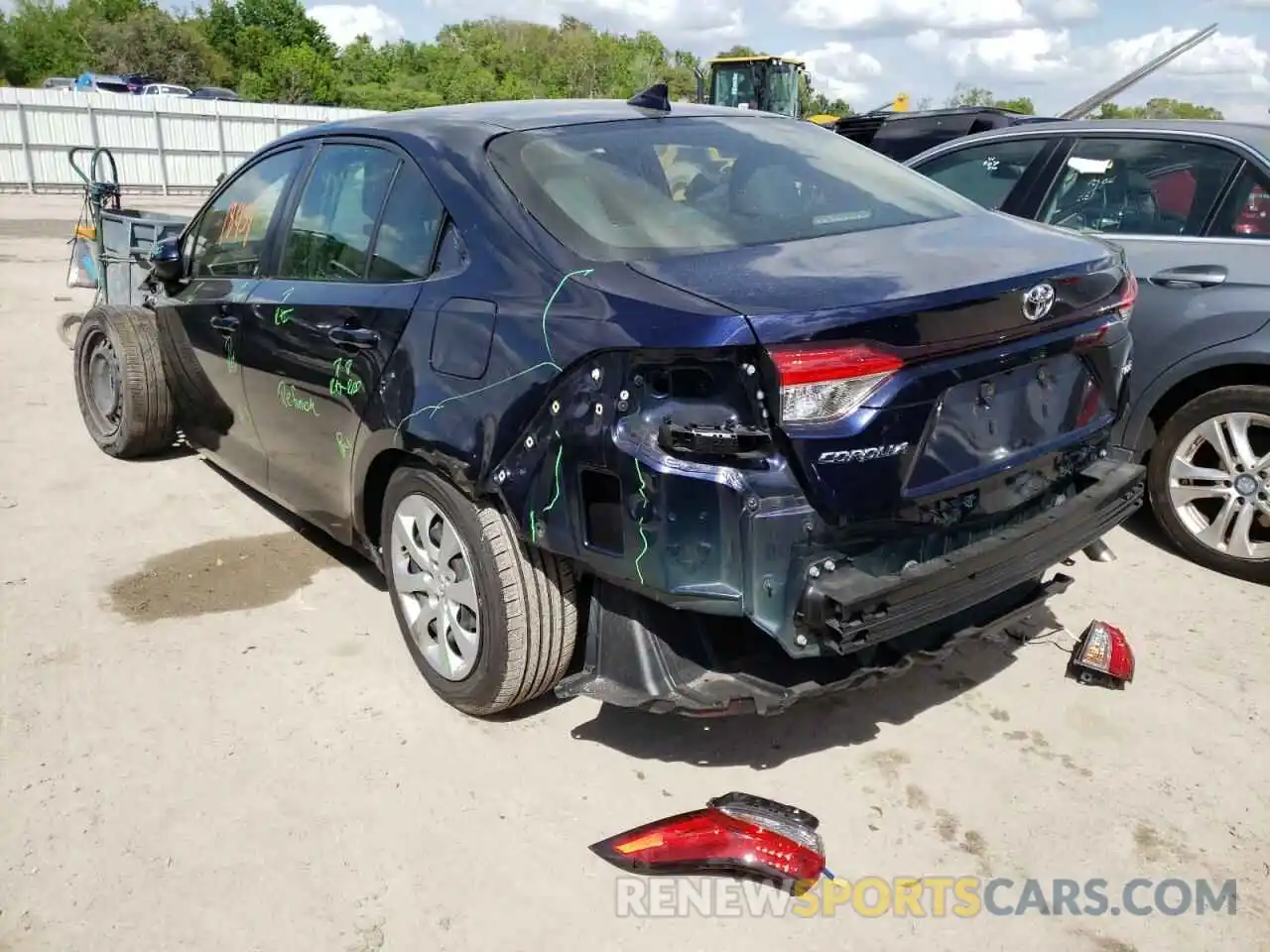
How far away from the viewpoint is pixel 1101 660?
337 cm

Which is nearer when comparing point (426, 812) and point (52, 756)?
point (426, 812)

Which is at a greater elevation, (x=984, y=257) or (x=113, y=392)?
(x=984, y=257)

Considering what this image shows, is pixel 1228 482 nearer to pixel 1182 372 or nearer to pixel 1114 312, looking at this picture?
pixel 1182 372

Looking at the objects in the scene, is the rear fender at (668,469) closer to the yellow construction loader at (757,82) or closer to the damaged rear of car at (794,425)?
the damaged rear of car at (794,425)

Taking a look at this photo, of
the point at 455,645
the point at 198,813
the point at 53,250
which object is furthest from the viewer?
the point at 53,250

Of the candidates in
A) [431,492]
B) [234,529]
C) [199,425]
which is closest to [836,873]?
[431,492]

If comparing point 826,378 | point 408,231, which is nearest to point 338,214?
point 408,231

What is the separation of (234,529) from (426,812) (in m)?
2.38

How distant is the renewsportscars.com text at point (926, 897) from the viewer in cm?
245

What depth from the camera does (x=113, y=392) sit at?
5457 mm

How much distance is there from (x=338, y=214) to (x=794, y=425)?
2.09 m

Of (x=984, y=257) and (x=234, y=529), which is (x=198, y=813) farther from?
(x=984, y=257)

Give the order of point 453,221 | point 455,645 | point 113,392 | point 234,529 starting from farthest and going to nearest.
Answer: point 113,392
point 234,529
point 455,645
point 453,221

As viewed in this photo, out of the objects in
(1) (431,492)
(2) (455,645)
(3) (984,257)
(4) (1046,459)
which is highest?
(3) (984,257)
